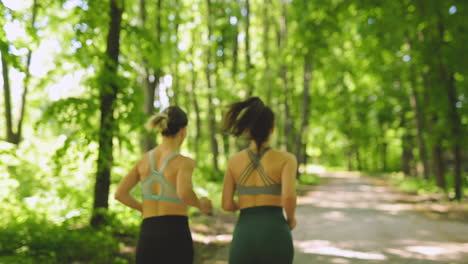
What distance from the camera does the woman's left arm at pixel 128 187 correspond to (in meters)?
3.26

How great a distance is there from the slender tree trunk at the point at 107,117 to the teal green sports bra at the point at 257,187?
179 inches

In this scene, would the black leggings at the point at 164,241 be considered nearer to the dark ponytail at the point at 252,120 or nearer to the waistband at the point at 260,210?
the waistband at the point at 260,210

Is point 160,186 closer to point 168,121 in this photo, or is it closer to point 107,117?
point 168,121

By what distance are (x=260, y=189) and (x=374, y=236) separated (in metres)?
6.99

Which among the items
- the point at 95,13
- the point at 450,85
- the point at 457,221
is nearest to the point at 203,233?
the point at 95,13

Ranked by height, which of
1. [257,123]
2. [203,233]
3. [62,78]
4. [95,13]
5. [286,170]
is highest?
[95,13]

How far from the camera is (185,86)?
1049 inches

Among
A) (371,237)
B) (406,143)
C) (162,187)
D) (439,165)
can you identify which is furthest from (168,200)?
(406,143)

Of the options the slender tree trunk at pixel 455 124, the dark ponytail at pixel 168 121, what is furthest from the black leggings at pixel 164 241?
the slender tree trunk at pixel 455 124

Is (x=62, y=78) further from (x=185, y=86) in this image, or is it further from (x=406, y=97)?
(x=406, y=97)

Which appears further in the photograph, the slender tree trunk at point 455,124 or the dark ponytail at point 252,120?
the slender tree trunk at point 455,124

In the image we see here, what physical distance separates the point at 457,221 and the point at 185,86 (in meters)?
19.1

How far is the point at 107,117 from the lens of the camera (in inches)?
279

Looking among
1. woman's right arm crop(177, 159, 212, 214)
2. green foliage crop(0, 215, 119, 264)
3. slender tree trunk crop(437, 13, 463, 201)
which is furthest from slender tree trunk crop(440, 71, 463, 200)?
woman's right arm crop(177, 159, 212, 214)
